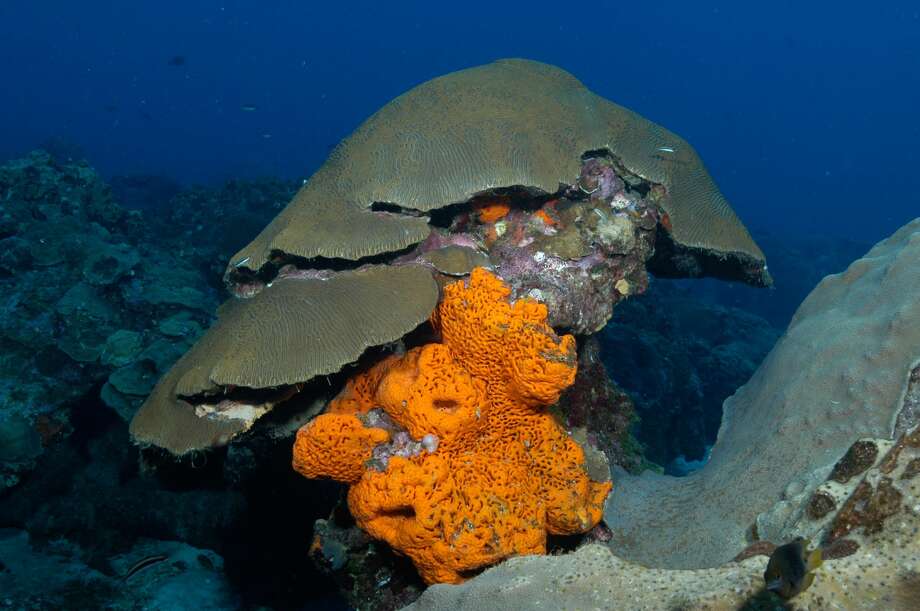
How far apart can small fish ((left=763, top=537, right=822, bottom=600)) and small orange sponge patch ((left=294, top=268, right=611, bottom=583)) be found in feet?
4.17

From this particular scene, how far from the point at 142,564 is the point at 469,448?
447 cm

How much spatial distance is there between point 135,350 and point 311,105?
9670 centimetres

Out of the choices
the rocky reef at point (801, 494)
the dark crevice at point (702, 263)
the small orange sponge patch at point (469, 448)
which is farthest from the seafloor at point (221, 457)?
the dark crevice at point (702, 263)

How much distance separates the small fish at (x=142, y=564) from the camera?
5348 mm

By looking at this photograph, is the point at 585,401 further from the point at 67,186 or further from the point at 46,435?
the point at 67,186

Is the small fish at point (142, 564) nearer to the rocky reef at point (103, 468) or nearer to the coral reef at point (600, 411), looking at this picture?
the rocky reef at point (103, 468)

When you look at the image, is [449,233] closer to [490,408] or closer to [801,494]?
[490,408]

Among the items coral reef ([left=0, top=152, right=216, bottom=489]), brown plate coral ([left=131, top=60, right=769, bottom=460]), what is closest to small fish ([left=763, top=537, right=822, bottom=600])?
brown plate coral ([left=131, top=60, right=769, bottom=460])

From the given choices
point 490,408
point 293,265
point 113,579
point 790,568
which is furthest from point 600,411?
point 113,579

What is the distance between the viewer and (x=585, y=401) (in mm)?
4191

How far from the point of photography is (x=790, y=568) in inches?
63.5

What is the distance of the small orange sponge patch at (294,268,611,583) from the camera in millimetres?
2693

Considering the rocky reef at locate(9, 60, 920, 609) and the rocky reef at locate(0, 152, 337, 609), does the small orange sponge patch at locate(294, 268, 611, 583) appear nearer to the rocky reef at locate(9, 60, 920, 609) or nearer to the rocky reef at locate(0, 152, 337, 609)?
the rocky reef at locate(9, 60, 920, 609)

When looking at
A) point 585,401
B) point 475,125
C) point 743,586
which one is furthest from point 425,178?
point 743,586
